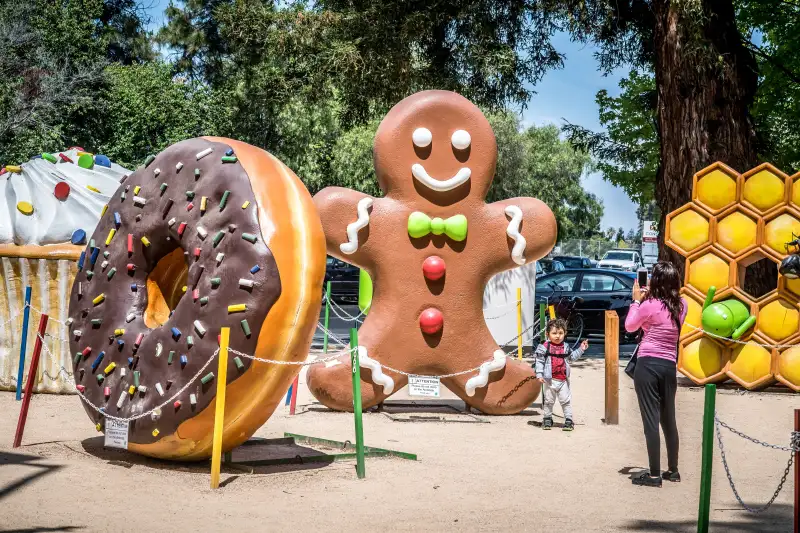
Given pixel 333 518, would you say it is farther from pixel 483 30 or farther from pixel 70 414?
pixel 483 30

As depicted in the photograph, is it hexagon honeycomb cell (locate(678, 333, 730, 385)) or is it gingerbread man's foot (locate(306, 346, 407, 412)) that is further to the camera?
hexagon honeycomb cell (locate(678, 333, 730, 385))

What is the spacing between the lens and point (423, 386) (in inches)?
394

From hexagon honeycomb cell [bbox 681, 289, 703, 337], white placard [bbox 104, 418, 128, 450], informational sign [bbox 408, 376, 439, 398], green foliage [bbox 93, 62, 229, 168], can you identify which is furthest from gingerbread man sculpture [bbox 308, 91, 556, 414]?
green foliage [bbox 93, 62, 229, 168]

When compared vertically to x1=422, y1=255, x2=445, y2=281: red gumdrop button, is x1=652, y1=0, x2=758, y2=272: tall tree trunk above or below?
above

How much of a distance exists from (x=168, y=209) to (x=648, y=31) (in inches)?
541

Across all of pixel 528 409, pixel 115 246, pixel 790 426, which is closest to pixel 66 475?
pixel 115 246

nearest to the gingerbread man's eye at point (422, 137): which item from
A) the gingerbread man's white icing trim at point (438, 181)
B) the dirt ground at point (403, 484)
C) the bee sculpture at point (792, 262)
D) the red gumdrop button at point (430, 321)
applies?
the gingerbread man's white icing trim at point (438, 181)

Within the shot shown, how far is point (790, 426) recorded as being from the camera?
10250mm

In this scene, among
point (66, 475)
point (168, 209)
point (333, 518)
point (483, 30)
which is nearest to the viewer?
point (333, 518)

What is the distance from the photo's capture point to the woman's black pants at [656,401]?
7.32 metres

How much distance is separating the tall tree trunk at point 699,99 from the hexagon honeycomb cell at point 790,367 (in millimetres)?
3059

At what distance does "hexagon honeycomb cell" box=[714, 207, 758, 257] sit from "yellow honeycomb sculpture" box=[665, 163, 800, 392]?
1 cm

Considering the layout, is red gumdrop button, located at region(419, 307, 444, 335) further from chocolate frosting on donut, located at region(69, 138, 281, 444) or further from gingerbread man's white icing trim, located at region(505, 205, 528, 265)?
chocolate frosting on donut, located at region(69, 138, 281, 444)

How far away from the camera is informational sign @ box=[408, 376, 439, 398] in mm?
9984
